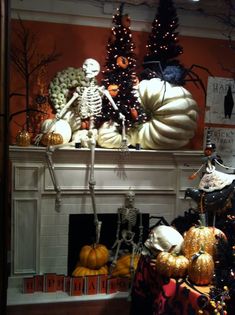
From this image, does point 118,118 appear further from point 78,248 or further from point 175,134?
point 78,248

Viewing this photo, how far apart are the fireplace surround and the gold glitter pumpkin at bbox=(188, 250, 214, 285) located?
1338 millimetres

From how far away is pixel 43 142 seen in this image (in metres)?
2.95

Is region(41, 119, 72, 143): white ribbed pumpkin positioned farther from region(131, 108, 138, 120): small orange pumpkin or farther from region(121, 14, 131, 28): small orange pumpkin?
region(121, 14, 131, 28): small orange pumpkin

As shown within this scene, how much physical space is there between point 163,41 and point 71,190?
4.43ft

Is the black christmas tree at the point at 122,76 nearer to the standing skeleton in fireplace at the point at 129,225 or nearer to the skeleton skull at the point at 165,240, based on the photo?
the standing skeleton in fireplace at the point at 129,225

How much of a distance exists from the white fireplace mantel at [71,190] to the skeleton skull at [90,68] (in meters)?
0.57

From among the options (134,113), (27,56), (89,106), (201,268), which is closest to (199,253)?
(201,268)

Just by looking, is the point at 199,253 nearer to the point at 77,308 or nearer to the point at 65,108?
the point at 77,308

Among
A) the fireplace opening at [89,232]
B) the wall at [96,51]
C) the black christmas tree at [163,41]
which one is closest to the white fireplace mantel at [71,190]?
the fireplace opening at [89,232]

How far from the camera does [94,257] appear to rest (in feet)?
9.84

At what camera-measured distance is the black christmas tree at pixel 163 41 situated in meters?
3.05

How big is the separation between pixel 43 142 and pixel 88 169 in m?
0.41

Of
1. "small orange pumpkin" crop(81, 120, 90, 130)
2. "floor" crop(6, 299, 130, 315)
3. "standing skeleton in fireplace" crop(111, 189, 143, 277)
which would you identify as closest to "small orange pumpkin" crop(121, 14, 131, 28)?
"small orange pumpkin" crop(81, 120, 90, 130)

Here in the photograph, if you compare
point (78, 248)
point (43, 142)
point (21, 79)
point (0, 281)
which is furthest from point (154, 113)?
point (0, 281)
